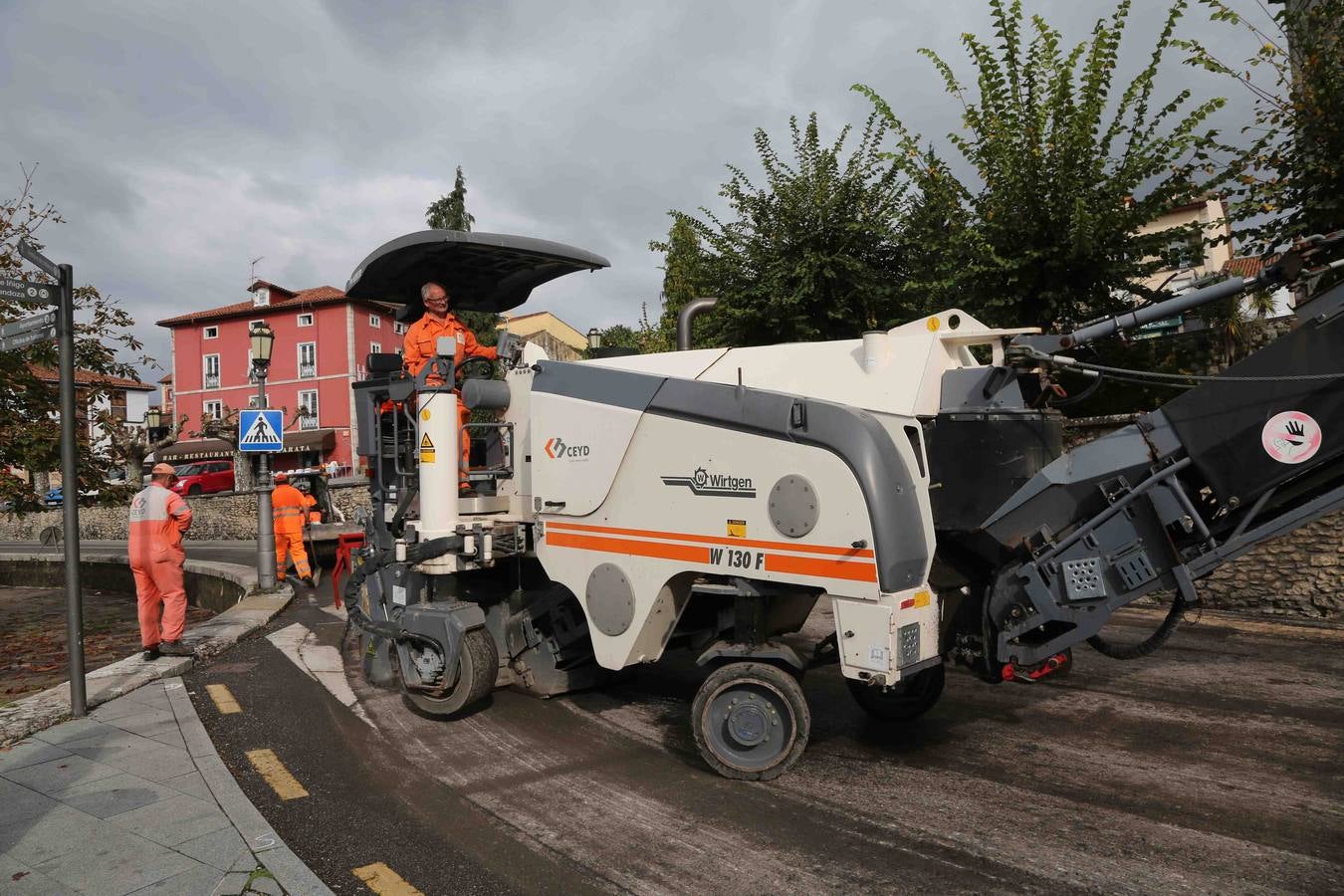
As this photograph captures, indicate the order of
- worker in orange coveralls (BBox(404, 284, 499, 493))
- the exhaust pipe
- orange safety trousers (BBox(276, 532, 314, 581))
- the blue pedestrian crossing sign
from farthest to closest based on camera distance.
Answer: orange safety trousers (BBox(276, 532, 314, 581)) → the blue pedestrian crossing sign → the exhaust pipe → worker in orange coveralls (BBox(404, 284, 499, 493))

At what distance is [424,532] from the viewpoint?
18.2 feet

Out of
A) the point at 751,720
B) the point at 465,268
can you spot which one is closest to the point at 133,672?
the point at 465,268

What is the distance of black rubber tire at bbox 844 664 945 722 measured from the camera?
523cm

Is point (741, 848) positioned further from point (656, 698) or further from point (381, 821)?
point (656, 698)

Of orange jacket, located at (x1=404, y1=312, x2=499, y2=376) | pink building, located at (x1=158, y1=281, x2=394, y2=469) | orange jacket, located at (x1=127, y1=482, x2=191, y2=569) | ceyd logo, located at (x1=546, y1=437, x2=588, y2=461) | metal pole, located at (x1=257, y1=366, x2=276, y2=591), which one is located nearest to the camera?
ceyd logo, located at (x1=546, y1=437, x2=588, y2=461)

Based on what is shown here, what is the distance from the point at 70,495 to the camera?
5.56 meters

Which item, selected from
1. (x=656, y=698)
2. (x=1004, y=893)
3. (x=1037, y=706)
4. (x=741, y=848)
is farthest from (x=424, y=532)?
(x=1037, y=706)

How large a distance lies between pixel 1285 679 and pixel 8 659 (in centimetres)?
1220

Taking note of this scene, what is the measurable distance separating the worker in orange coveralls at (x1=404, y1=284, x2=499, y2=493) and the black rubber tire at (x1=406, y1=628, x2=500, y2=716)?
3.61 ft

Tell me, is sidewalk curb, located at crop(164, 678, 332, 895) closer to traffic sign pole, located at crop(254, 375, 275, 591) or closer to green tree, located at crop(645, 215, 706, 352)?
traffic sign pole, located at crop(254, 375, 275, 591)

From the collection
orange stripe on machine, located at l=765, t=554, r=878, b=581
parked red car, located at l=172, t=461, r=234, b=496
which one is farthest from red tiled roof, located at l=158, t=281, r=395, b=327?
orange stripe on machine, located at l=765, t=554, r=878, b=581

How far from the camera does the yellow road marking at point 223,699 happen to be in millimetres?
5789

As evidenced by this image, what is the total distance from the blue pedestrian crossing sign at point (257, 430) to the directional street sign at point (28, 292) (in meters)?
6.08

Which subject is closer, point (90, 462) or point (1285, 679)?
point (1285, 679)
